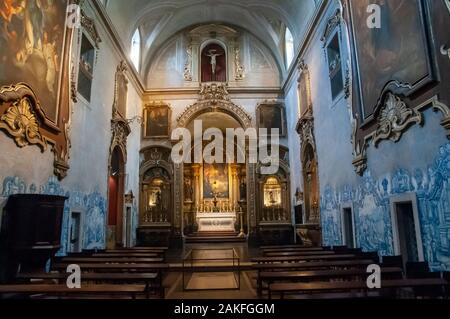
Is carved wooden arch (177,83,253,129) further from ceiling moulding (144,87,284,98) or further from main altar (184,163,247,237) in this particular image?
main altar (184,163,247,237)

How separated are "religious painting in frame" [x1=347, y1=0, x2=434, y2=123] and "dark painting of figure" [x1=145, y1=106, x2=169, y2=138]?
976cm

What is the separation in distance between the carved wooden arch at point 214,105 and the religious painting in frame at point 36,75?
7874mm

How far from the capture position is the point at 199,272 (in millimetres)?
8359

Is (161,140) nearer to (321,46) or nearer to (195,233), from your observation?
(195,233)

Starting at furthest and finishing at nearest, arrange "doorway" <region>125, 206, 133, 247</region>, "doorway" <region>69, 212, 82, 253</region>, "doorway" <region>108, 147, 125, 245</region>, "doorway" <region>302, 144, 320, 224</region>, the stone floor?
1. "doorway" <region>125, 206, 133, 247</region>
2. "doorway" <region>302, 144, 320, 224</region>
3. "doorway" <region>108, 147, 125, 245</region>
4. "doorway" <region>69, 212, 82, 253</region>
5. the stone floor

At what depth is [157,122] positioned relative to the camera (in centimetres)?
1565

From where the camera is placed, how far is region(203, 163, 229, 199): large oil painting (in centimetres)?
2095

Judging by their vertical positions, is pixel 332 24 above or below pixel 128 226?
above

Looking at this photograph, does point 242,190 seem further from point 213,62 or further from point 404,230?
point 404,230

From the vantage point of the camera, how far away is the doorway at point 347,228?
343 inches

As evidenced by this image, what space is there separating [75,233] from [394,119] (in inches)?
318

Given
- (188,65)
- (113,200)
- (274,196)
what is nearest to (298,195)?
(274,196)

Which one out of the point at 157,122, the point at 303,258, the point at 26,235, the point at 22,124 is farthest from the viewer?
the point at 157,122

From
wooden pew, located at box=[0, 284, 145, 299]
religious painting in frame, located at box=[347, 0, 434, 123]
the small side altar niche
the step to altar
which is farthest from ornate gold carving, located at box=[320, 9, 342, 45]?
the small side altar niche
